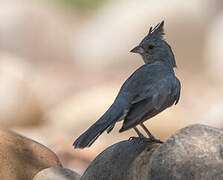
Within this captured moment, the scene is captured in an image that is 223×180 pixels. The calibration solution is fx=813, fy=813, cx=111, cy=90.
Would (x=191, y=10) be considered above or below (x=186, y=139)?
below

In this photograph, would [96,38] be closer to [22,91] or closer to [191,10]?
[191,10]

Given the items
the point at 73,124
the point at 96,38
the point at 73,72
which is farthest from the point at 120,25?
the point at 73,124

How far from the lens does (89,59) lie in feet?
52.7

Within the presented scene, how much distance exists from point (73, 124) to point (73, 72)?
11.7 ft

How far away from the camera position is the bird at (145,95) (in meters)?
5.87

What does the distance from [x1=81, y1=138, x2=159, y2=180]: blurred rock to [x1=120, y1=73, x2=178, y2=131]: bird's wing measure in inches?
10.1

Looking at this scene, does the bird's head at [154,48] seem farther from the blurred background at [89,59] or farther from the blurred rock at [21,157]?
the blurred background at [89,59]

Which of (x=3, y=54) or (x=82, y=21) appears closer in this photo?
(x=3, y=54)

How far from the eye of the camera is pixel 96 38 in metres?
16.5

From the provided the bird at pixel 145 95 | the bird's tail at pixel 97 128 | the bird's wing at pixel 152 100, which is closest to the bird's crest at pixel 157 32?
the bird at pixel 145 95

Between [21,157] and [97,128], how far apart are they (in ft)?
4.06

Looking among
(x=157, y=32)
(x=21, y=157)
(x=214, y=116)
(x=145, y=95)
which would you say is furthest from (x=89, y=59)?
(x=145, y=95)

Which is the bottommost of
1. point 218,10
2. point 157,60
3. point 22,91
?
point 218,10

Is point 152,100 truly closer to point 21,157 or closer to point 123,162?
point 123,162
